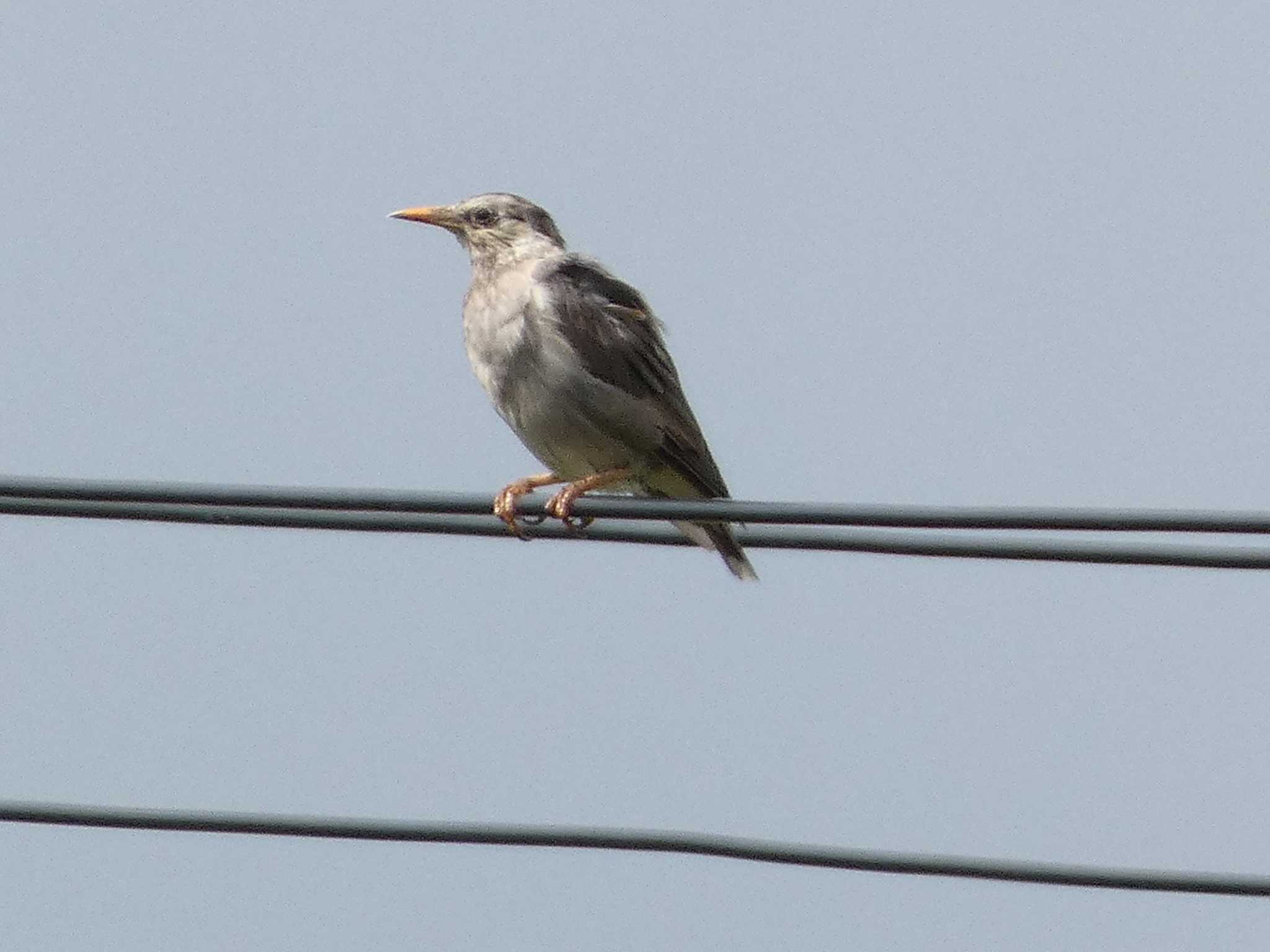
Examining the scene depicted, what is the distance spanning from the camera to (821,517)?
6.39m

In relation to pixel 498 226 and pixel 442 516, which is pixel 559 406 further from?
pixel 442 516

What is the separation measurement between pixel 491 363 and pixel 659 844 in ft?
13.0

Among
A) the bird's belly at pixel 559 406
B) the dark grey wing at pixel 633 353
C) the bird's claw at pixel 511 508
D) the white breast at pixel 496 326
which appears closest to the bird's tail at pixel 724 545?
the dark grey wing at pixel 633 353

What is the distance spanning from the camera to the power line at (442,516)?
6.29 meters

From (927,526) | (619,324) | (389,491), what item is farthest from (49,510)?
(619,324)

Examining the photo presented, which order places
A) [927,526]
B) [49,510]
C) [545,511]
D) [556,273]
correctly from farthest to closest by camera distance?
[556,273] → [545,511] → [49,510] → [927,526]

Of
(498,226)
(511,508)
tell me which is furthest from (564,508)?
(498,226)

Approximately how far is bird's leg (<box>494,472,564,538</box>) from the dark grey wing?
0.50 metres

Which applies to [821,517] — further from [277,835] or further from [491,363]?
[491,363]

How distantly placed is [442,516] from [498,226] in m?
4.70

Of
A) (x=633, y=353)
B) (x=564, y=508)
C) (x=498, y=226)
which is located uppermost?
(x=498, y=226)

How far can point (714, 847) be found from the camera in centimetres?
628

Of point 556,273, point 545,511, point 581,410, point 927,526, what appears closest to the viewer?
point 927,526

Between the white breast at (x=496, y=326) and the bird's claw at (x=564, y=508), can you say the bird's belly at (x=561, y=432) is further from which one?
the bird's claw at (x=564, y=508)
